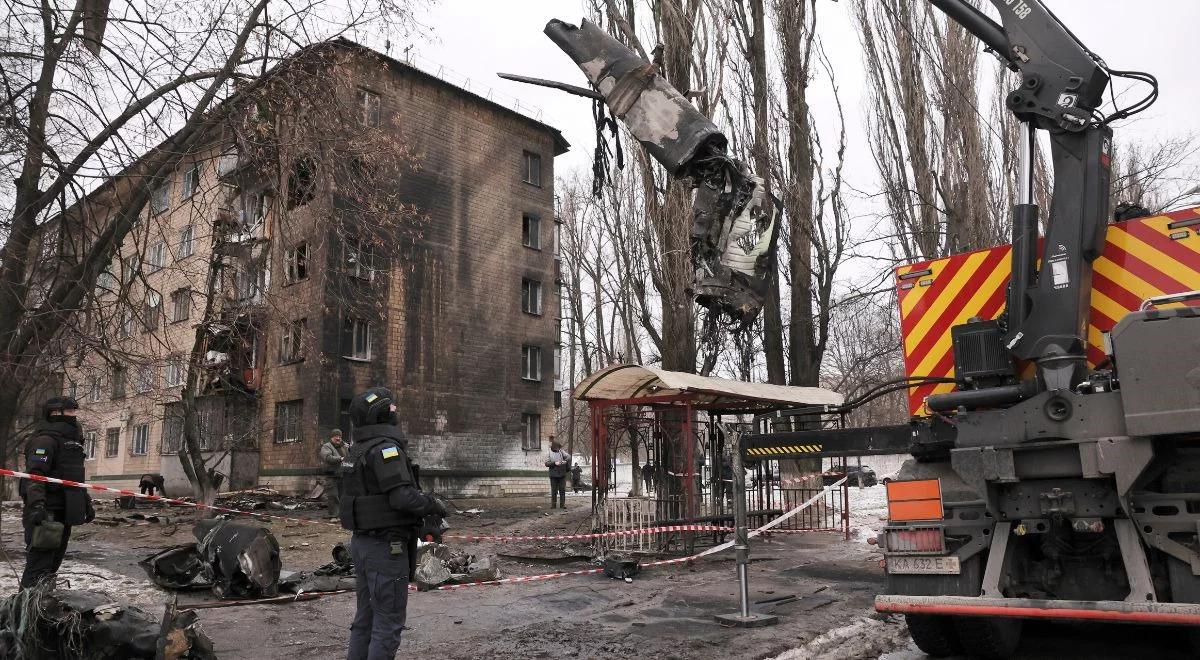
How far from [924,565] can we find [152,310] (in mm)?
7900

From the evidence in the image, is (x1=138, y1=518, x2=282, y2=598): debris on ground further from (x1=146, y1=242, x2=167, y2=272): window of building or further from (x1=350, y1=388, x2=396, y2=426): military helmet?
(x1=350, y1=388, x2=396, y2=426): military helmet

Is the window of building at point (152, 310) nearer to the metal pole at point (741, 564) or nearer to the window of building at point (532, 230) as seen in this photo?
the metal pole at point (741, 564)

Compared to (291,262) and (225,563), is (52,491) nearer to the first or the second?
(225,563)

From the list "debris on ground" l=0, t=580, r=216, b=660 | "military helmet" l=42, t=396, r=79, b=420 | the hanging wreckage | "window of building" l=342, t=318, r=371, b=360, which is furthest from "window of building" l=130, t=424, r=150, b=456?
the hanging wreckage

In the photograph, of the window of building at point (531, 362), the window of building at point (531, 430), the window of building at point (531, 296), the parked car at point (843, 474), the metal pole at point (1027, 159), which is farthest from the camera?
the window of building at point (531, 296)

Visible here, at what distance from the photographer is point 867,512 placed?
16875 millimetres

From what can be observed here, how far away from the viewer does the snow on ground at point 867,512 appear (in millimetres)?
13914

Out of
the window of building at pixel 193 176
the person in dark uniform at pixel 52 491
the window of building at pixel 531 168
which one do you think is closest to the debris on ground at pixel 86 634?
the person in dark uniform at pixel 52 491

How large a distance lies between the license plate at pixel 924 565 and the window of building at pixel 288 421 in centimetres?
2160

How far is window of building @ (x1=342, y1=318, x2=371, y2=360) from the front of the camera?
24484 mm

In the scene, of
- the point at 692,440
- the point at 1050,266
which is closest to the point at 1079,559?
the point at 1050,266

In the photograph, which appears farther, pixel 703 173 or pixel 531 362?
pixel 531 362

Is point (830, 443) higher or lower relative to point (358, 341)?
lower

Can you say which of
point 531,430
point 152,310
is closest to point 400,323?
point 531,430
